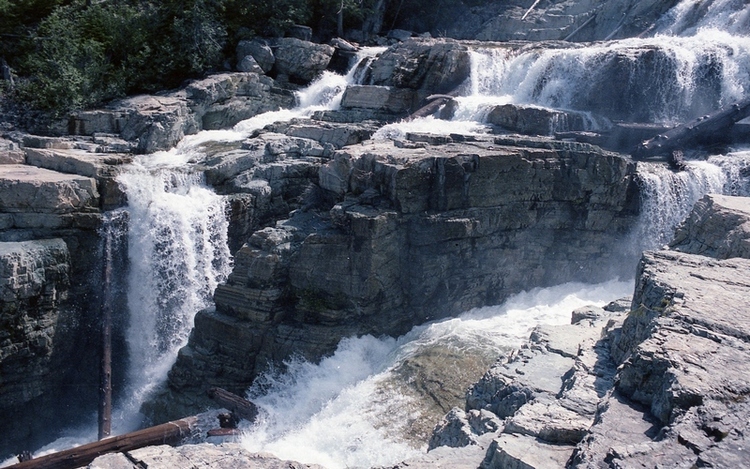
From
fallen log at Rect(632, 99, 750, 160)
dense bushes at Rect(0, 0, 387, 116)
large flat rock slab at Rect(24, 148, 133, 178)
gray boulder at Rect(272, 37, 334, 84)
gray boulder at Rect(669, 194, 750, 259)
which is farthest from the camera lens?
gray boulder at Rect(272, 37, 334, 84)

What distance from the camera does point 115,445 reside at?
501 inches

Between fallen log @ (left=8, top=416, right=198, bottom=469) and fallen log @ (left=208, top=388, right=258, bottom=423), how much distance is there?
0.68m

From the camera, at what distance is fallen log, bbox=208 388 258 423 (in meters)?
13.6

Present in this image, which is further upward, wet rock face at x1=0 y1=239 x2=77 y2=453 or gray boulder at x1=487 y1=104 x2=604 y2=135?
gray boulder at x1=487 y1=104 x2=604 y2=135

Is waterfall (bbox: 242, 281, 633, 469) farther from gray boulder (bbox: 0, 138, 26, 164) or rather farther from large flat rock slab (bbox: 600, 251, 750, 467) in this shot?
gray boulder (bbox: 0, 138, 26, 164)

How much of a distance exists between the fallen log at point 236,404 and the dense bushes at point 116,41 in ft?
39.2

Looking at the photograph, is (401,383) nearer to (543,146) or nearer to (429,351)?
(429,351)

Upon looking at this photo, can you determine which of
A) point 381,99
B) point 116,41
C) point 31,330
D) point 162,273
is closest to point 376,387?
point 162,273

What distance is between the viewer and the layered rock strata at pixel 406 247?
14.8 metres

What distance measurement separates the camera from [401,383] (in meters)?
13.1

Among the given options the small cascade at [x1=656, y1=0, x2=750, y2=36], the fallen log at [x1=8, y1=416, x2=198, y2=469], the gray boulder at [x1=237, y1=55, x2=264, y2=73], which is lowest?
the fallen log at [x1=8, y1=416, x2=198, y2=469]

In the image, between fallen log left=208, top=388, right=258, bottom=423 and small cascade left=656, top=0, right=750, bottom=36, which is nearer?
fallen log left=208, top=388, right=258, bottom=423

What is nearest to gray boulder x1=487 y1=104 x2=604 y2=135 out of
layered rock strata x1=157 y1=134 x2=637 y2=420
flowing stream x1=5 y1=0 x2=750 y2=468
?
flowing stream x1=5 y1=0 x2=750 y2=468

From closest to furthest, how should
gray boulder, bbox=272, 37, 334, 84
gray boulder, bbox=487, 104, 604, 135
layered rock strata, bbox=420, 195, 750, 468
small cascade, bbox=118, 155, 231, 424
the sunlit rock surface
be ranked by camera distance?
layered rock strata, bbox=420, 195, 750, 468 → the sunlit rock surface → small cascade, bbox=118, 155, 231, 424 → gray boulder, bbox=487, 104, 604, 135 → gray boulder, bbox=272, 37, 334, 84
